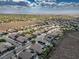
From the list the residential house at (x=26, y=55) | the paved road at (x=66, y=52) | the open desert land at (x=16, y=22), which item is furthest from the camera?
the open desert land at (x=16, y=22)

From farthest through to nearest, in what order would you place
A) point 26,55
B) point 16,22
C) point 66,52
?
point 16,22 < point 66,52 < point 26,55

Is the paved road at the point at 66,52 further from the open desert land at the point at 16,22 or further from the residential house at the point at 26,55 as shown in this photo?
the open desert land at the point at 16,22

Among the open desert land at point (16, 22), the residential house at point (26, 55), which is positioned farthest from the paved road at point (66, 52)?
the open desert land at point (16, 22)

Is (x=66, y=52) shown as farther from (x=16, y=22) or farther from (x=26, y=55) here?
(x=16, y=22)

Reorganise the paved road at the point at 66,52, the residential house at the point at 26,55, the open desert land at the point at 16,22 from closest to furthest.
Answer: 1. the residential house at the point at 26,55
2. the paved road at the point at 66,52
3. the open desert land at the point at 16,22

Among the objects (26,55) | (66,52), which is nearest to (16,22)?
(66,52)

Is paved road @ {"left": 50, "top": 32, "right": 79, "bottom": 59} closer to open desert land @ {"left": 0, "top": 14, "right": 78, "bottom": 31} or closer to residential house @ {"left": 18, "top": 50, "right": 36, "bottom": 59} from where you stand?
residential house @ {"left": 18, "top": 50, "right": 36, "bottom": 59}

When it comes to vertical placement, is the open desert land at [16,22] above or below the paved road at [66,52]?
below

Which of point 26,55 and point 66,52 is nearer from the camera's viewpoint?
point 26,55

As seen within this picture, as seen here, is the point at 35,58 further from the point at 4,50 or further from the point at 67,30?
the point at 67,30

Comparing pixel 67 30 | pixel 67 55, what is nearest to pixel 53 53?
pixel 67 55

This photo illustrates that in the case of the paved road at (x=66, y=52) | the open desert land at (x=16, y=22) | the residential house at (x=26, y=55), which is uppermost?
the residential house at (x=26, y=55)

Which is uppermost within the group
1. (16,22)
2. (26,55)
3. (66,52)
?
(26,55)
